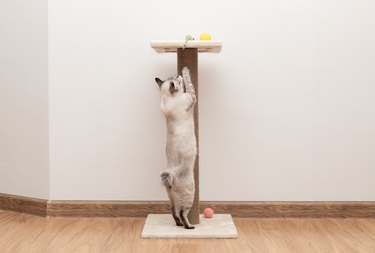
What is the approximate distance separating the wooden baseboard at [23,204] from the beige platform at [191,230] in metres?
0.59

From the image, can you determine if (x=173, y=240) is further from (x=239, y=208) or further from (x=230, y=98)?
(x=230, y=98)

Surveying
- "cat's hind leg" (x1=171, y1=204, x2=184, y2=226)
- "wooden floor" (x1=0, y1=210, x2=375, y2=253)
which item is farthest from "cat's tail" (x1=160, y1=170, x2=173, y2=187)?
"wooden floor" (x1=0, y1=210, x2=375, y2=253)

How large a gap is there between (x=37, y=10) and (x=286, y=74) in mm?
1347

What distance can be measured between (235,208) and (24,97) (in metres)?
1.28

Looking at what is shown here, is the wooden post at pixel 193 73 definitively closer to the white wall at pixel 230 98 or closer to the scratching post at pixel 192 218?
the scratching post at pixel 192 218

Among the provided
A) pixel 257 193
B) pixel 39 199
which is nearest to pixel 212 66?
pixel 257 193

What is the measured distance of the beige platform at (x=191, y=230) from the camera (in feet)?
8.22

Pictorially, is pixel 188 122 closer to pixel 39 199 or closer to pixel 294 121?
pixel 294 121

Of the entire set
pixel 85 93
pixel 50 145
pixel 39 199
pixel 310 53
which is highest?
pixel 310 53

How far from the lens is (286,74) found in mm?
2895

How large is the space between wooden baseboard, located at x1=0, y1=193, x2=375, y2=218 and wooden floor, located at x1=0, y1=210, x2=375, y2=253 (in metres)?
0.04

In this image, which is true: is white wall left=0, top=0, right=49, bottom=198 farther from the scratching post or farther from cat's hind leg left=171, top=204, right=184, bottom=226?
cat's hind leg left=171, top=204, right=184, bottom=226

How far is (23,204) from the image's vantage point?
3.02 metres

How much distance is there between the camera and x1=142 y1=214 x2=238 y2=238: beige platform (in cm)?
251
